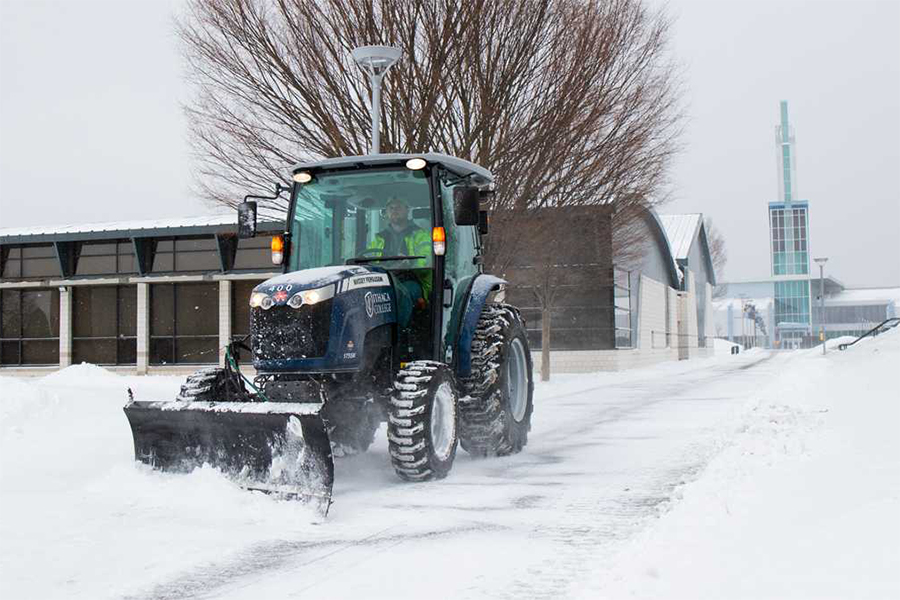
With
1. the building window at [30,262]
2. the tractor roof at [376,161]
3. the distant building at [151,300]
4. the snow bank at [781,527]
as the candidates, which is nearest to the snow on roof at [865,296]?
the distant building at [151,300]

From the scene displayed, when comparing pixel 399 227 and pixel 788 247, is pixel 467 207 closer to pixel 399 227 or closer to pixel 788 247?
pixel 399 227

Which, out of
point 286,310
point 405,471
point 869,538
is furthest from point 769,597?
point 286,310

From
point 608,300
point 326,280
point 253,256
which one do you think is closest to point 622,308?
point 608,300

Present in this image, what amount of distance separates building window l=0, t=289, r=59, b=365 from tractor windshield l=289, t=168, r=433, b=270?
27.4m

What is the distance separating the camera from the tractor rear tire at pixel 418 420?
24.1 feet

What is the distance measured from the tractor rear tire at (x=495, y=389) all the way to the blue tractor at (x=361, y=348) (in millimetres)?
18

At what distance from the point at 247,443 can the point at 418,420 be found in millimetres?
1315

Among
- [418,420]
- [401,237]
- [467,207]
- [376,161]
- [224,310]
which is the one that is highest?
[376,161]

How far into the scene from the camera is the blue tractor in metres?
6.88

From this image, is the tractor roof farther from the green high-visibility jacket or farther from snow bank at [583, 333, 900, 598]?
snow bank at [583, 333, 900, 598]

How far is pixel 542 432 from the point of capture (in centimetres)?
1205

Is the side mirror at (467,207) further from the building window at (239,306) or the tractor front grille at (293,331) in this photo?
the building window at (239,306)

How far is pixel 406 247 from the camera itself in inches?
328

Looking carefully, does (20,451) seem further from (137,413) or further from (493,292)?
(493,292)
